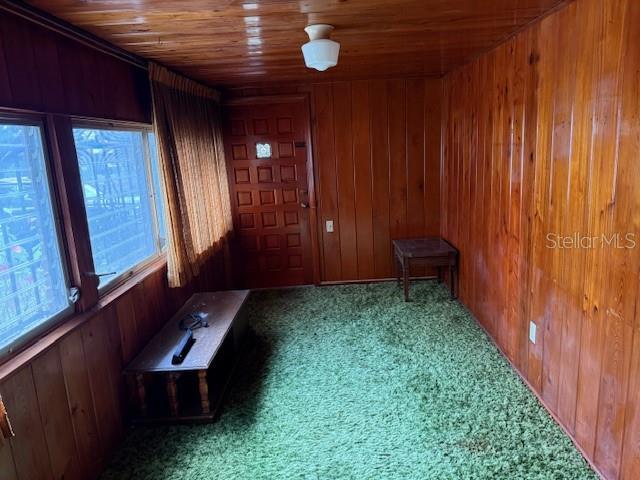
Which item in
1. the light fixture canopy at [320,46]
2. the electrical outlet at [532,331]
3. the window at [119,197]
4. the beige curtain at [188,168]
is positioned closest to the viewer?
the light fixture canopy at [320,46]

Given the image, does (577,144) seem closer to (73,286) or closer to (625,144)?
(625,144)

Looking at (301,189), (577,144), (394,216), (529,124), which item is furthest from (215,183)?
(577,144)

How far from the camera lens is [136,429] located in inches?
96.9

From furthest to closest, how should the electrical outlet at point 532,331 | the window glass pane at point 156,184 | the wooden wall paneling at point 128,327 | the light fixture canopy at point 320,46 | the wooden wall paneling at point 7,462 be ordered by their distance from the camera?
the window glass pane at point 156,184
the electrical outlet at point 532,331
the wooden wall paneling at point 128,327
the light fixture canopy at point 320,46
the wooden wall paneling at point 7,462

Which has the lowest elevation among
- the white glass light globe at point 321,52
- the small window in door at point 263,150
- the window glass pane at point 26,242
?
the window glass pane at point 26,242

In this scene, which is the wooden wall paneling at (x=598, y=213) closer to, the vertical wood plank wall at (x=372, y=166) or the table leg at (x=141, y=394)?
the table leg at (x=141, y=394)

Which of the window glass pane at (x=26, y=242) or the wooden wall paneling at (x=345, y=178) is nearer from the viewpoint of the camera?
the window glass pane at (x=26, y=242)

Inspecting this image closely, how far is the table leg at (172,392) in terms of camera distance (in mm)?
2469

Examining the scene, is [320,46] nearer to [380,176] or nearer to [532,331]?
[532,331]

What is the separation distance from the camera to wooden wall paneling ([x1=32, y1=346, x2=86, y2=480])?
1805 mm

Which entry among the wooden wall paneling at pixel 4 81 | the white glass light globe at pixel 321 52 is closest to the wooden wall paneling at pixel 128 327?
the wooden wall paneling at pixel 4 81

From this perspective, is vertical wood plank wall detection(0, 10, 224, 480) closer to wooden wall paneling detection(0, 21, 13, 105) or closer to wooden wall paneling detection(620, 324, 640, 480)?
wooden wall paneling detection(0, 21, 13, 105)

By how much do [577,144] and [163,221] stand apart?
2.58 m

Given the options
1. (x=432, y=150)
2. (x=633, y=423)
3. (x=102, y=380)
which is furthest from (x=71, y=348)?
(x=432, y=150)
